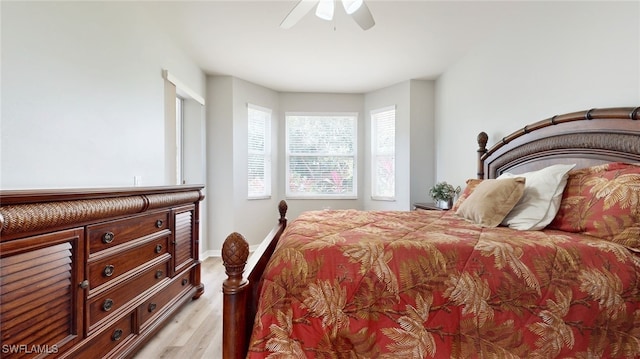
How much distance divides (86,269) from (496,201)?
2200 mm

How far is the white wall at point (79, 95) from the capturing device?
1404mm

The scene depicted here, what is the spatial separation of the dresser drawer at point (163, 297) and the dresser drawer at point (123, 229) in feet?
1.48

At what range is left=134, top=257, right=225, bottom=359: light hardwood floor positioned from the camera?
1807mm

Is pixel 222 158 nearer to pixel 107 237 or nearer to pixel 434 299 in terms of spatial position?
pixel 107 237

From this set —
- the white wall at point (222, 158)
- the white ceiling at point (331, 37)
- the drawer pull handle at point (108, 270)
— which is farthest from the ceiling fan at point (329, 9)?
the white wall at point (222, 158)

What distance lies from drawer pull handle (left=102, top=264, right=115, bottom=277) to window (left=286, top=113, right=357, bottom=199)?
3.42 meters

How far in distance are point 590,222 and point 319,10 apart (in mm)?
2057

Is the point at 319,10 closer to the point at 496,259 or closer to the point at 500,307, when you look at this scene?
the point at 496,259

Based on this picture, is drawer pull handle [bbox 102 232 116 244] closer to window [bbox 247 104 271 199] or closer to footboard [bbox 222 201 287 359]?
footboard [bbox 222 201 287 359]

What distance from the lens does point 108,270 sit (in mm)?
1484

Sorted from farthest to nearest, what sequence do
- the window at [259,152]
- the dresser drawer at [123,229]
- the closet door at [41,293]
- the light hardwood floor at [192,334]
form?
the window at [259,152]
the light hardwood floor at [192,334]
the dresser drawer at [123,229]
the closet door at [41,293]

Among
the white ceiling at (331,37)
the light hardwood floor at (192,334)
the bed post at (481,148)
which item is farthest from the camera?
the bed post at (481,148)

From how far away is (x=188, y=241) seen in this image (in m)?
2.50

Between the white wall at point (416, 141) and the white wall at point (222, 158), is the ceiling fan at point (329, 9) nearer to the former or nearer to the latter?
the white wall at point (222, 158)
